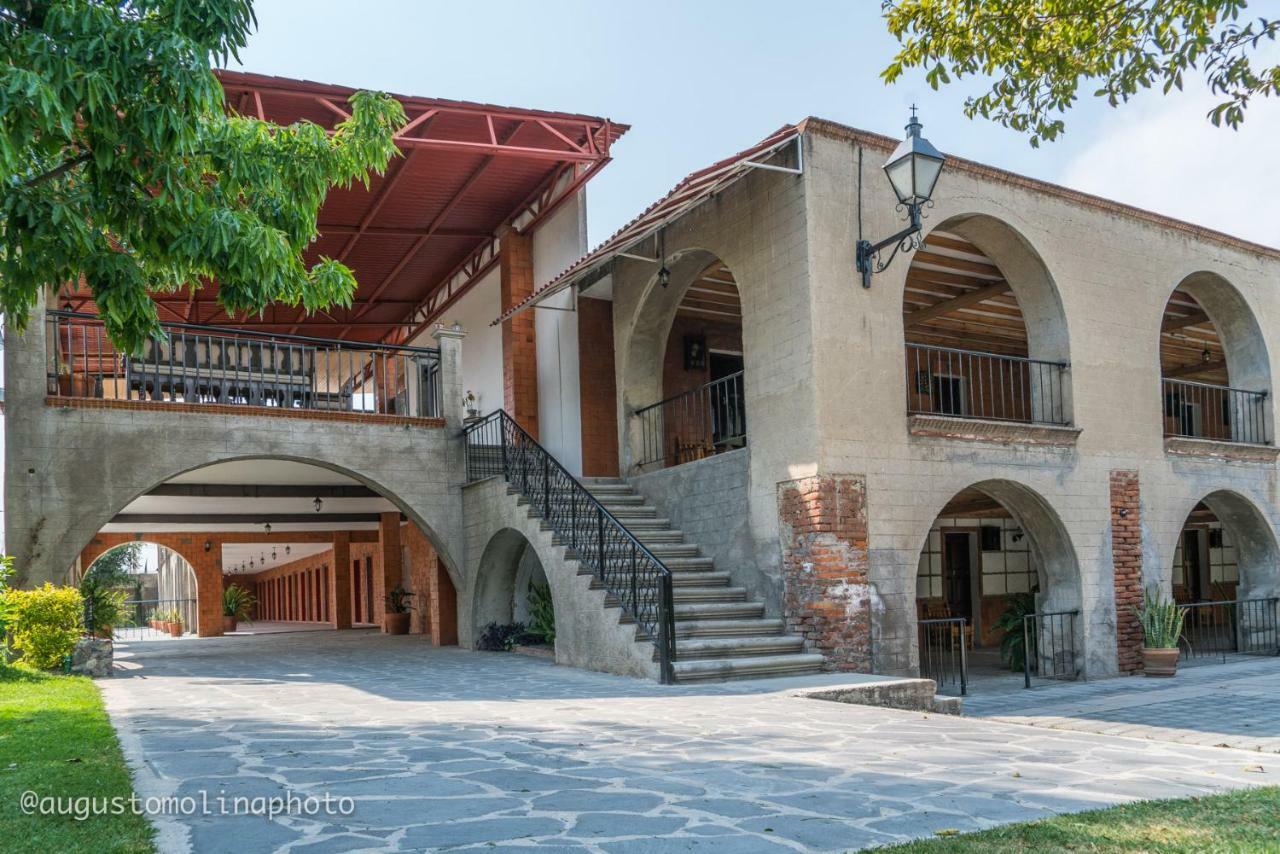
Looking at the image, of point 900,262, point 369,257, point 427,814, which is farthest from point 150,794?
point 369,257

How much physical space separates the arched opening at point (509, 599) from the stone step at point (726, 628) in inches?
136

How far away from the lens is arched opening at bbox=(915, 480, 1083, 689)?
11.6 metres

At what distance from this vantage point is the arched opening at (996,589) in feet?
38.0

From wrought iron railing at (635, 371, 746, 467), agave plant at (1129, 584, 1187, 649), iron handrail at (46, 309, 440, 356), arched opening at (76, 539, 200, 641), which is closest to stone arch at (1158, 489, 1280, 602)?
agave plant at (1129, 584, 1187, 649)

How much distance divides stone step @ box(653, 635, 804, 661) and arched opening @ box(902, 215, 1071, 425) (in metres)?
2.72

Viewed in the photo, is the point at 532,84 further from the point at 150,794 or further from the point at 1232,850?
the point at 1232,850

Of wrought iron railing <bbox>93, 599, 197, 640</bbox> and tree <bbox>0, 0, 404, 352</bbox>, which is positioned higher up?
tree <bbox>0, 0, 404, 352</bbox>

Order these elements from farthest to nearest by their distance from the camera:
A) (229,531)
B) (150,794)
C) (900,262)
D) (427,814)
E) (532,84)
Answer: (229,531)
(532,84)
(900,262)
(150,794)
(427,814)

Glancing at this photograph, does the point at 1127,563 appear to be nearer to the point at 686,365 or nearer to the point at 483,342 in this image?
the point at 686,365

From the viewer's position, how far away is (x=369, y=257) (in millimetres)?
18703

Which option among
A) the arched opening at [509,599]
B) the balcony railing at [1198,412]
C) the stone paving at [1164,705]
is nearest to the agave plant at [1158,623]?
the stone paving at [1164,705]

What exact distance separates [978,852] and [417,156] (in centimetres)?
1293

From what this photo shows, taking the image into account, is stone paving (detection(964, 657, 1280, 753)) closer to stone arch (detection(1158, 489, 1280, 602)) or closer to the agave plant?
the agave plant

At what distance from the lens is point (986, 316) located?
16.7m
